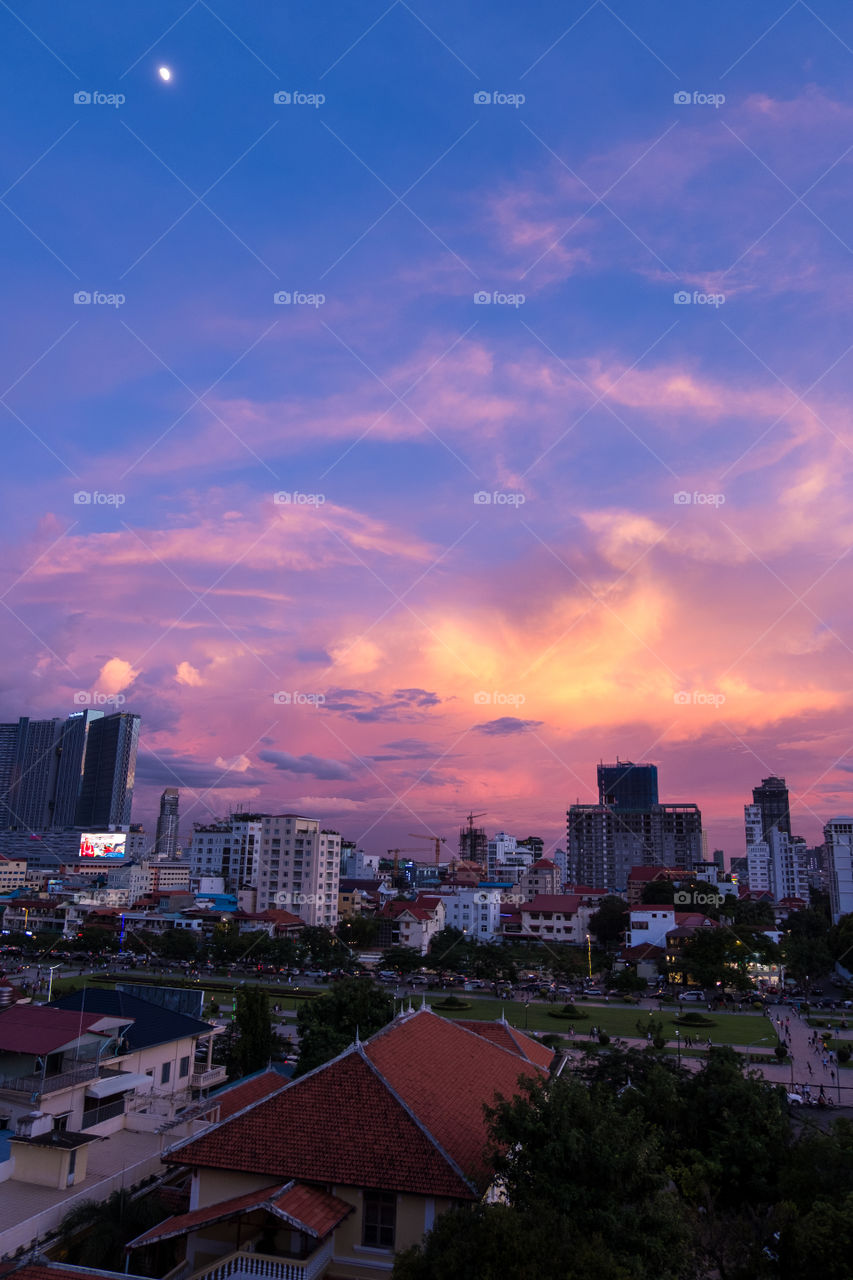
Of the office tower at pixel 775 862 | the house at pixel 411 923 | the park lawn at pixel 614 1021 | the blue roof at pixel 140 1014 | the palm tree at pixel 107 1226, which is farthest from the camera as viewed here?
the office tower at pixel 775 862

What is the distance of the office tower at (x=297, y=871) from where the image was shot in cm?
9206

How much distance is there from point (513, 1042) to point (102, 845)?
120161 millimetres

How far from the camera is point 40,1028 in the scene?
879 inches

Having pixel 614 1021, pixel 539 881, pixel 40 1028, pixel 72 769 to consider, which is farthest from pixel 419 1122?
pixel 72 769

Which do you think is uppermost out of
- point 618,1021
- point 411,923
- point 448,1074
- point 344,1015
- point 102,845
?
point 102,845

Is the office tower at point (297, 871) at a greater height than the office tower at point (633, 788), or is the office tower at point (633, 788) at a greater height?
the office tower at point (633, 788)

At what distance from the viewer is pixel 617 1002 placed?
55031 millimetres

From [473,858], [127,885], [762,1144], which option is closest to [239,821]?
[127,885]

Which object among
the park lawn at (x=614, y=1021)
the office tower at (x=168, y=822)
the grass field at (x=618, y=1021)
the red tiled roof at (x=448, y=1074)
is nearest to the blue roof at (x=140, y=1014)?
the red tiled roof at (x=448, y=1074)

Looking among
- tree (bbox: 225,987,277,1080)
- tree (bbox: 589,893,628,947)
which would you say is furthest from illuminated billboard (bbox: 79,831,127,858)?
tree (bbox: 225,987,277,1080)

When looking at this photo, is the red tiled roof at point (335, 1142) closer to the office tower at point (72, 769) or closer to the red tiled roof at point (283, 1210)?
the red tiled roof at point (283, 1210)

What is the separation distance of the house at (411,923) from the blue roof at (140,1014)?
54072mm

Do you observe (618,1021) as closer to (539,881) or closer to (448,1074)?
(448,1074)

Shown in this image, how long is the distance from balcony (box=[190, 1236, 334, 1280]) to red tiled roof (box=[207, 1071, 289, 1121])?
893 centimetres
